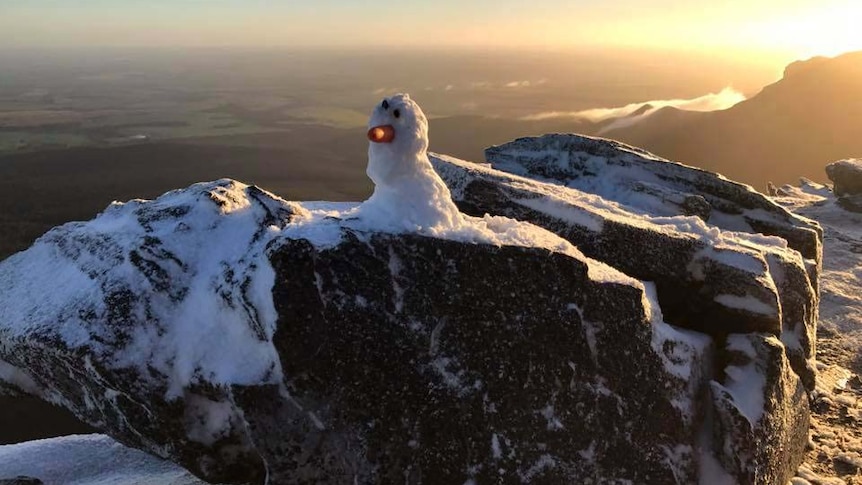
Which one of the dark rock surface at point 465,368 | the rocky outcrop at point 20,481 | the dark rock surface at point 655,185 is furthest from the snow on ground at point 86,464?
the dark rock surface at point 655,185

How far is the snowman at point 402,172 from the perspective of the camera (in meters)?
11.8

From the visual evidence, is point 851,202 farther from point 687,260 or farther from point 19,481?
point 19,481

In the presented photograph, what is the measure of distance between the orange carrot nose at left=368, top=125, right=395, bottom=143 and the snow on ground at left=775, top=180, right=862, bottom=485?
1490 centimetres

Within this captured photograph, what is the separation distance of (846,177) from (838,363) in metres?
31.9

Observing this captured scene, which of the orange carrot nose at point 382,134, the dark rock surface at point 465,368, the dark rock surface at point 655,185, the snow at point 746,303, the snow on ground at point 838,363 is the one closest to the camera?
the dark rock surface at point 465,368

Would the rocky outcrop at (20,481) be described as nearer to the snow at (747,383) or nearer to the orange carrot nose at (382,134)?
the orange carrot nose at (382,134)

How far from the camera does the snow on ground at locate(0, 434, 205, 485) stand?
17750 mm

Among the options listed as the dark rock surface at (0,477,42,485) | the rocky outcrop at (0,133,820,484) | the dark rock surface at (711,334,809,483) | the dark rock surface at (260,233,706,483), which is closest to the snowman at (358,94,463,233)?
the rocky outcrop at (0,133,820,484)

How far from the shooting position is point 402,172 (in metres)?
12.0

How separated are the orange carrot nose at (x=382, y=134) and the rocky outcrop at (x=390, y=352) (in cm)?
182

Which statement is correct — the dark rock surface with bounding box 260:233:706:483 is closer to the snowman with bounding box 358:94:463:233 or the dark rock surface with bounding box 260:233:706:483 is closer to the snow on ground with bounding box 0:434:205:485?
the snowman with bounding box 358:94:463:233

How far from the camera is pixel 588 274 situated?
41.0 feet

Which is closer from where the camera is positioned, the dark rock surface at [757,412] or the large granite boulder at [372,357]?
the large granite boulder at [372,357]

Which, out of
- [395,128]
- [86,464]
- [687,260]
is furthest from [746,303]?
[86,464]
